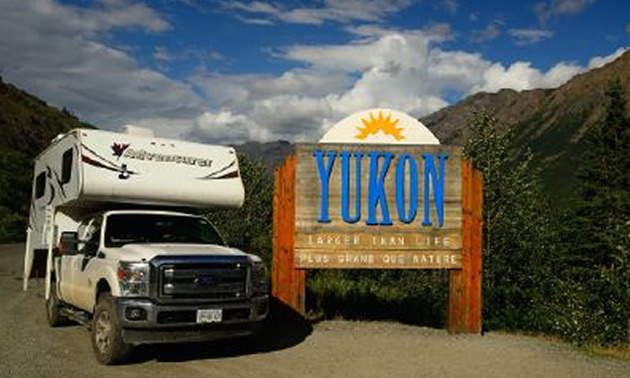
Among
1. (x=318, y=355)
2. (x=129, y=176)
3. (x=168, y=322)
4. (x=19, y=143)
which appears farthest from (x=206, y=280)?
(x=19, y=143)

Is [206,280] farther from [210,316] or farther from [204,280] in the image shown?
[210,316]

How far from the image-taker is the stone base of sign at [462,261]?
1173cm

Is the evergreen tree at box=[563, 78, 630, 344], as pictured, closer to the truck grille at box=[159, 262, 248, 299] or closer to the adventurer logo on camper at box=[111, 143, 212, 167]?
the adventurer logo on camper at box=[111, 143, 212, 167]

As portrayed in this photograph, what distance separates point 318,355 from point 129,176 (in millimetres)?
4150

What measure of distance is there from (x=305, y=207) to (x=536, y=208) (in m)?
7.63

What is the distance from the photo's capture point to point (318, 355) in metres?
9.63

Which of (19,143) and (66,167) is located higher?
(19,143)

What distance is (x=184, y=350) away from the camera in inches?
380

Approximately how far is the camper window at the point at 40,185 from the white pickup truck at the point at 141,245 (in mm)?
22

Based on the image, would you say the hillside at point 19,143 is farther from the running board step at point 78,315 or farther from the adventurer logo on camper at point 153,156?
the adventurer logo on camper at point 153,156

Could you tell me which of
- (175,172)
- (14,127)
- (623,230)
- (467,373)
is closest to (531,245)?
(623,230)

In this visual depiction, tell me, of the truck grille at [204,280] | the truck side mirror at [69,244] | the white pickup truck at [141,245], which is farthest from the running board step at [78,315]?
the truck grille at [204,280]

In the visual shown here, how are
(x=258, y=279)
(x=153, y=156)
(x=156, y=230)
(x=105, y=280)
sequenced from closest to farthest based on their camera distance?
(x=105, y=280) → (x=258, y=279) → (x=156, y=230) → (x=153, y=156)

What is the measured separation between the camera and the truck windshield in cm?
989
